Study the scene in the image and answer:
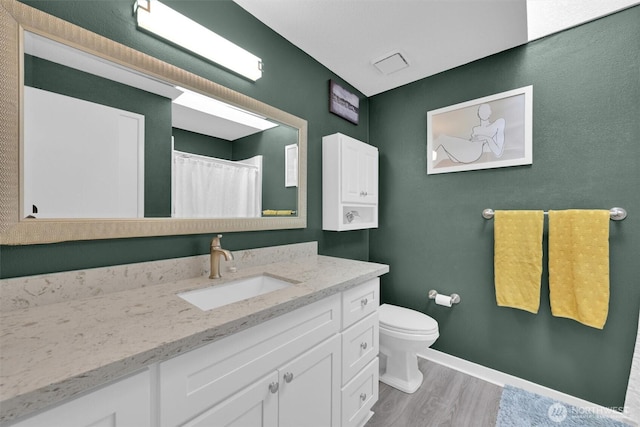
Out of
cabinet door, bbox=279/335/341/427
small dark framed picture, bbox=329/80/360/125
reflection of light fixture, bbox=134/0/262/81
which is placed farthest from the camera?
small dark framed picture, bbox=329/80/360/125

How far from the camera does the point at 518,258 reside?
1.74 metres

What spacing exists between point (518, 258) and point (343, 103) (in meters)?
1.74

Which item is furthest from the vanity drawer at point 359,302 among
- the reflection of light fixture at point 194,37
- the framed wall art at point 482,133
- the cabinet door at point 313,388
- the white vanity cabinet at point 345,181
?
the reflection of light fixture at point 194,37

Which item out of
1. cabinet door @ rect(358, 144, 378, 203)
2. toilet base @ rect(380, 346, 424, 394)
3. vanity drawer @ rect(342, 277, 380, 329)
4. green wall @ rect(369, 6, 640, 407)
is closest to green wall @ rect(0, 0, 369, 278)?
cabinet door @ rect(358, 144, 378, 203)

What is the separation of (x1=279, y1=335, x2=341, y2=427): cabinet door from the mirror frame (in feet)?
2.56

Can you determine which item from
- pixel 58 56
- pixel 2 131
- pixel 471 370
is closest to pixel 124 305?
pixel 2 131

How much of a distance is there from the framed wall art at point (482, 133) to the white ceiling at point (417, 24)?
0.36m

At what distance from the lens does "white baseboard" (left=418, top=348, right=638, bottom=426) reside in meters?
1.53

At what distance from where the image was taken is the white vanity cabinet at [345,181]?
1.92 meters

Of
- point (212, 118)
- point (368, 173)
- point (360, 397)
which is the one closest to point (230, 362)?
point (360, 397)

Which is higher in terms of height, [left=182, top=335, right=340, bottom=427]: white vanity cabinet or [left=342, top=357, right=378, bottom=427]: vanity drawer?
[left=182, top=335, right=340, bottom=427]: white vanity cabinet

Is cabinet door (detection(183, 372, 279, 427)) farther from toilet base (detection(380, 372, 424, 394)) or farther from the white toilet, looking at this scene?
toilet base (detection(380, 372, 424, 394))

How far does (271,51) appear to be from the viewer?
1655 millimetres

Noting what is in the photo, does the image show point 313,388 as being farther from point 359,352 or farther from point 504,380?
point 504,380
